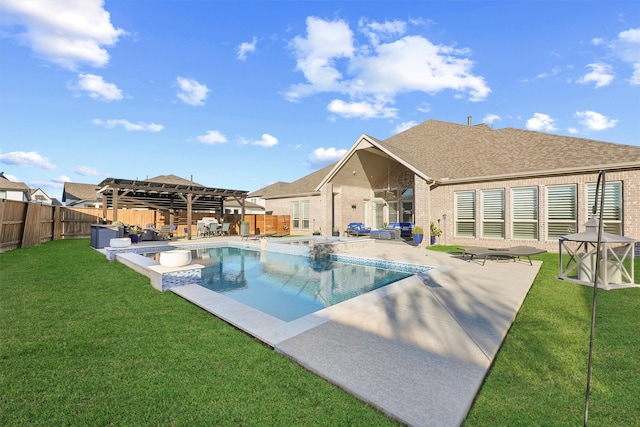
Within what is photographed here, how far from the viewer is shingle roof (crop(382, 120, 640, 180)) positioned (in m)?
12.7

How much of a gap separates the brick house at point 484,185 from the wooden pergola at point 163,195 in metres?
7.21

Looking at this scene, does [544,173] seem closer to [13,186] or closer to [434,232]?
[434,232]

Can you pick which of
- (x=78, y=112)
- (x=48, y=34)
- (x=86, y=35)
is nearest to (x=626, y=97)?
(x=86, y=35)

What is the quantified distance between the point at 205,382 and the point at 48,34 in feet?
51.0

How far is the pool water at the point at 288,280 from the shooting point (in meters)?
7.17

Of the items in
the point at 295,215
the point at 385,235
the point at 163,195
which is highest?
the point at 163,195

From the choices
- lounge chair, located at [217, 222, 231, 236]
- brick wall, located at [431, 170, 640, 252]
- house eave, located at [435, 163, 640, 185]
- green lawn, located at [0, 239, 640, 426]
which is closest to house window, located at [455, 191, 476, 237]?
brick wall, located at [431, 170, 640, 252]

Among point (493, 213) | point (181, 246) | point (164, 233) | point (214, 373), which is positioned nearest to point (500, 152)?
point (493, 213)

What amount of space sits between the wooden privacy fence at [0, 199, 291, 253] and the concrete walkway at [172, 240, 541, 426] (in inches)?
446

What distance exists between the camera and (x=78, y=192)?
43031 millimetres

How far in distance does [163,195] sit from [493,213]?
2286 centimetres

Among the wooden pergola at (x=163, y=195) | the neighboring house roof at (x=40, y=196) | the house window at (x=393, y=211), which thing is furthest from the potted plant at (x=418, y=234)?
the neighboring house roof at (x=40, y=196)

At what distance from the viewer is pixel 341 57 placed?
20500 mm

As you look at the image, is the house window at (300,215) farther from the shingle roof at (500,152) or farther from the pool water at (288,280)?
the pool water at (288,280)
